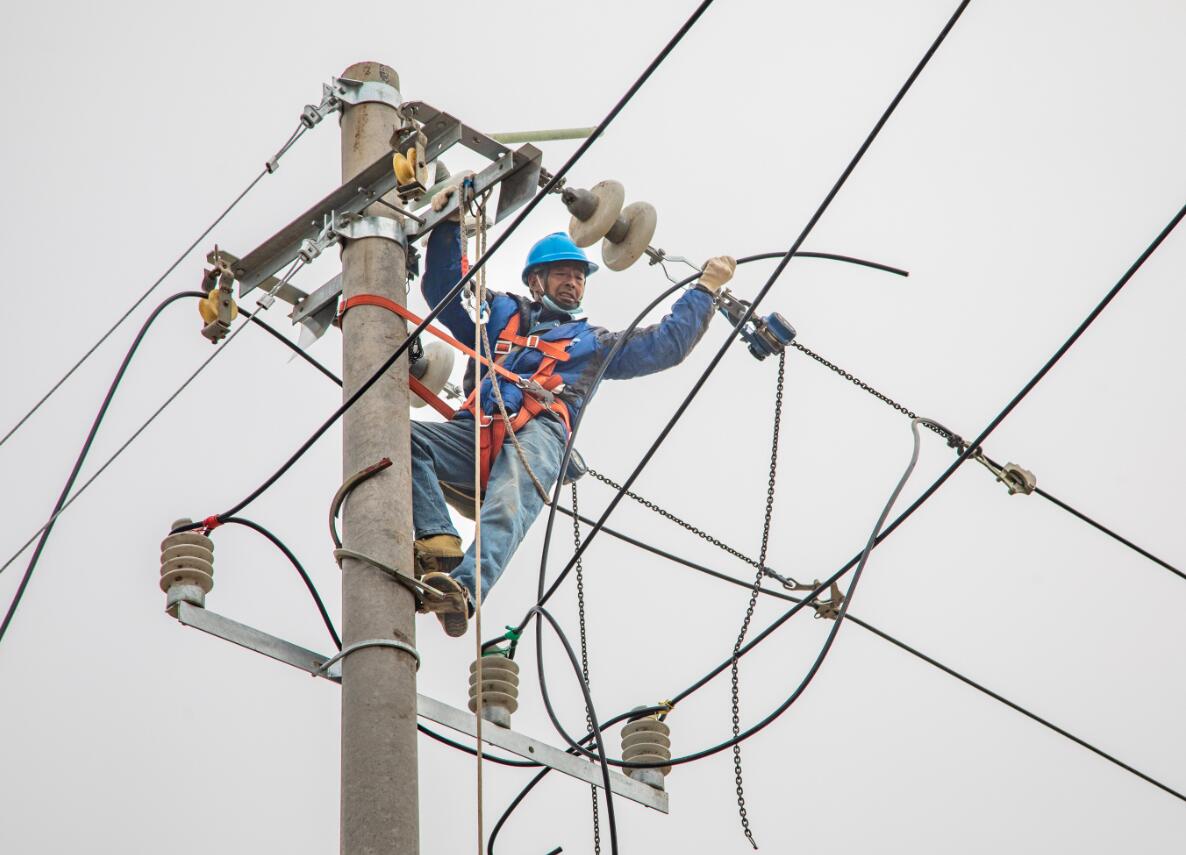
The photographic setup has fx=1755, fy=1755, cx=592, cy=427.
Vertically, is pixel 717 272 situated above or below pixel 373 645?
above

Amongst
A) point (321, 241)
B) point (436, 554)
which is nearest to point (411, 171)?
point (321, 241)

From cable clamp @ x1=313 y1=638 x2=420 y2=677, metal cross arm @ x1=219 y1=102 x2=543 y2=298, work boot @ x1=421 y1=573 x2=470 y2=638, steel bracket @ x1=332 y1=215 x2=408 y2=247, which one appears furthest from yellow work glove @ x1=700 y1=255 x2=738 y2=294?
cable clamp @ x1=313 y1=638 x2=420 y2=677

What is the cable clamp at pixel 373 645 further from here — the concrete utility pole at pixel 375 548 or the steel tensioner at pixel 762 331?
the steel tensioner at pixel 762 331

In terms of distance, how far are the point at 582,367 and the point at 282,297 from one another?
4.83 ft

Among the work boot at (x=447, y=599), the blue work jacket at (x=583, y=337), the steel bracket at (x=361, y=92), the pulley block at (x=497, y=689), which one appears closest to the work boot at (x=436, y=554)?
the work boot at (x=447, y=599)

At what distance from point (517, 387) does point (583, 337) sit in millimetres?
608

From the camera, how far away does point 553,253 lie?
7.63m

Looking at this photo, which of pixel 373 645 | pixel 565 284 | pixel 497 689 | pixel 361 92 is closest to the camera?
pixel 373 645

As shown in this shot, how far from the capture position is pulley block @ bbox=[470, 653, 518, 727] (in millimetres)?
5352

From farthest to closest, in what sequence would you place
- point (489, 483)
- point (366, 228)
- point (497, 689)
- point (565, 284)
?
1. point (565, 284)
2. point (489, 483)
3. point (366, 228)
4. point (497, 689)

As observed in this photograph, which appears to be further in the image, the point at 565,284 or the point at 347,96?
the point at 565,284

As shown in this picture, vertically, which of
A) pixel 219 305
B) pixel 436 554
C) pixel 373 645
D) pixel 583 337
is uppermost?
pixel 583 337

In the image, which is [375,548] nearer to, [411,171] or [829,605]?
[411,171]

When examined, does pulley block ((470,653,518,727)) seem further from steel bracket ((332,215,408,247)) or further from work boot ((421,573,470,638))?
steel bracket ((332,215,408,247))
